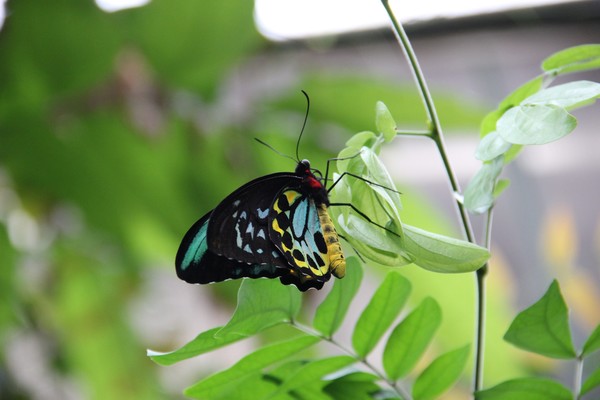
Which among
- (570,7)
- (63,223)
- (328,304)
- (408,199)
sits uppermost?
(570,7)

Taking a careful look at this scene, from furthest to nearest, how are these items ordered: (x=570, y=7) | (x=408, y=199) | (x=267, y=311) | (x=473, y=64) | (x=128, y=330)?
(x=473, y=64), (x=570, y=7), (x=128, y=330), (x=408, y=199), (x=267, y=311)

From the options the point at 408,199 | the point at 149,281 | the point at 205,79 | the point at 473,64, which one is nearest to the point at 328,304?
the point at 408,199

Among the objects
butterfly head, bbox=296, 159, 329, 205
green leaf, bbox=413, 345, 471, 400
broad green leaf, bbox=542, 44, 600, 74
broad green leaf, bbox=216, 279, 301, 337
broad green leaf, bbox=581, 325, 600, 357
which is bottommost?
broad green leaf, bbox=581, 325, 600, 357

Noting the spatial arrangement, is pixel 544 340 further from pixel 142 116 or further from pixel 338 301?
pixel 142 116

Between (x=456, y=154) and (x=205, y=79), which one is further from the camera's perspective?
(x=456, y=154)

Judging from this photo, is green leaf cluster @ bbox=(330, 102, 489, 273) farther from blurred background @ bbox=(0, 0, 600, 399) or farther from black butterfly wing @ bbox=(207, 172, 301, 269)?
blurred background @ bbox=(0, 0, 600, 399)

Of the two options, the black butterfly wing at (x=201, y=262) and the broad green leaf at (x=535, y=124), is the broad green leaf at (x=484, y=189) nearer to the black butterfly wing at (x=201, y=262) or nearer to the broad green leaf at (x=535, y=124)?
the broad green leaf at (x=535, y=124)

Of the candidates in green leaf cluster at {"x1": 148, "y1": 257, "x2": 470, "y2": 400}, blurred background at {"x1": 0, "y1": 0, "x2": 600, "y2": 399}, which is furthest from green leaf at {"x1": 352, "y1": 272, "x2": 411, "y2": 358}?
blurred background at {"x1": 0, "y1": 0, "x2": 600, "y2": 399}

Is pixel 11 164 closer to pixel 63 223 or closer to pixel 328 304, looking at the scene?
pixel 63 223
